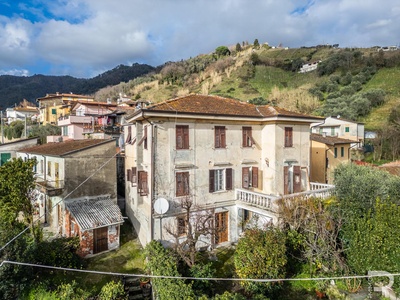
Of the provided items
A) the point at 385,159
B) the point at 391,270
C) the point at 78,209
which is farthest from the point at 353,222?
the point at 385,159

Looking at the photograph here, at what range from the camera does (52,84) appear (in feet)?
438

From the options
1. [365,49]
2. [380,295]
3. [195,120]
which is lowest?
[380,295]

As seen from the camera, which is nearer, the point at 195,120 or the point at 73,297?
the point at 73,297

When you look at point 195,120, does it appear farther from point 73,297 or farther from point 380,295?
point 380,295

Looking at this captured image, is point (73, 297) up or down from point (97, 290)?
up

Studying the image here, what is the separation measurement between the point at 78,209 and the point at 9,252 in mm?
5877

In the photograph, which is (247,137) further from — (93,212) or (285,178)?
(93,212)

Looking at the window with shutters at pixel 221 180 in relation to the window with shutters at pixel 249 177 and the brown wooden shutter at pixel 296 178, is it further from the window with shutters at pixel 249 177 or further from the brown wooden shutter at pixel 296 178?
the brown wooden shutter at pixel 296 178

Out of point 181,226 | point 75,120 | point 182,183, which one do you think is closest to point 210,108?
point 182,183

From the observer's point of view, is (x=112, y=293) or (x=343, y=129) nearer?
(x=112, y=293)

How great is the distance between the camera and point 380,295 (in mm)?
12828

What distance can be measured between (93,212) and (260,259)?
1198 cm

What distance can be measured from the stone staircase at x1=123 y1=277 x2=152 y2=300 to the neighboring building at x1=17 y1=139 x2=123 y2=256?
4196mm

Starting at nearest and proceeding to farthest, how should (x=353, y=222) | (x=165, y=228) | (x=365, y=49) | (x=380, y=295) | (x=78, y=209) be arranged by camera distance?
(x=380, y=295)
(x=353, y=222)
(x=165, y=228)
(x=78, y=209)
(x=365, y=49)
